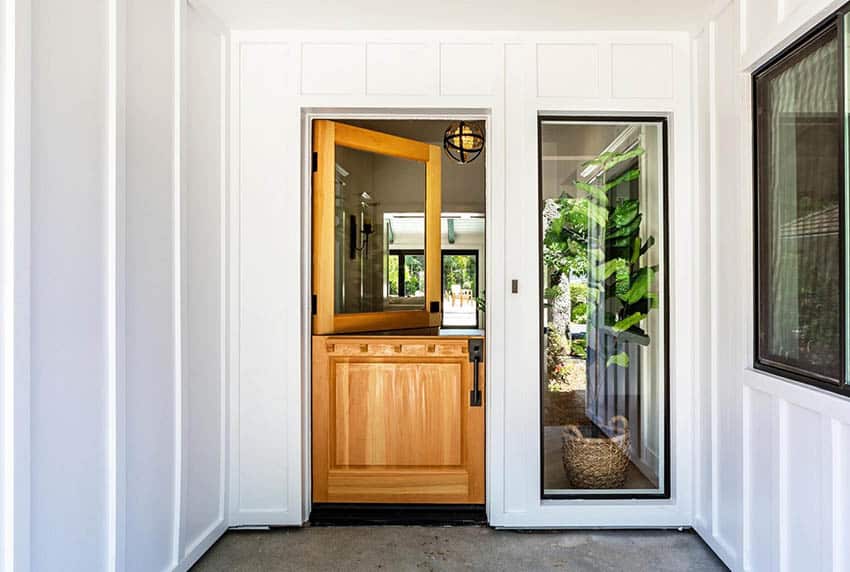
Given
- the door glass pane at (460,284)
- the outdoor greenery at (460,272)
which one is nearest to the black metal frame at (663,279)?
the door glass pane at (460,284)

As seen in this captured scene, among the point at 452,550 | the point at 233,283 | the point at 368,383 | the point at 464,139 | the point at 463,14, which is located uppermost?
the point at 463,14

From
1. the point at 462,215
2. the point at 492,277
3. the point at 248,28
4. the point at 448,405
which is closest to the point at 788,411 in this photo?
the point at 492,277

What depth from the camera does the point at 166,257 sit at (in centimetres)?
216

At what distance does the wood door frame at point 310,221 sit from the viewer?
9.11ft

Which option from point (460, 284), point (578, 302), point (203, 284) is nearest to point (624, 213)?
point (578, 302)

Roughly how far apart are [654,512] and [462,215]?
436cm

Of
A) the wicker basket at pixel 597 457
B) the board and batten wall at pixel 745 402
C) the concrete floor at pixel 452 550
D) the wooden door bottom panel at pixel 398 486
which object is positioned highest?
the board and batten wall at pixel 745 402

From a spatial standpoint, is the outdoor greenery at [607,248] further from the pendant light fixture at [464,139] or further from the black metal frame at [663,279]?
the pendant light fixture at [464,139]

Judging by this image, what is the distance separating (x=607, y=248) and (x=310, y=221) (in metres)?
1.65

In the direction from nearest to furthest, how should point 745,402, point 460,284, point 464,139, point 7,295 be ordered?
point 7,295, point 745,402, point 464,139, point 460,284

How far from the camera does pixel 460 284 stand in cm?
771

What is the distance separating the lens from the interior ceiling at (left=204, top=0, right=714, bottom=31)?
2.45 metres

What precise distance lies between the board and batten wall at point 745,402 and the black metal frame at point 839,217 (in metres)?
0.02

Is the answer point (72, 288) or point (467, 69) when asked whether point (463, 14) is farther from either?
point (72, 288)
